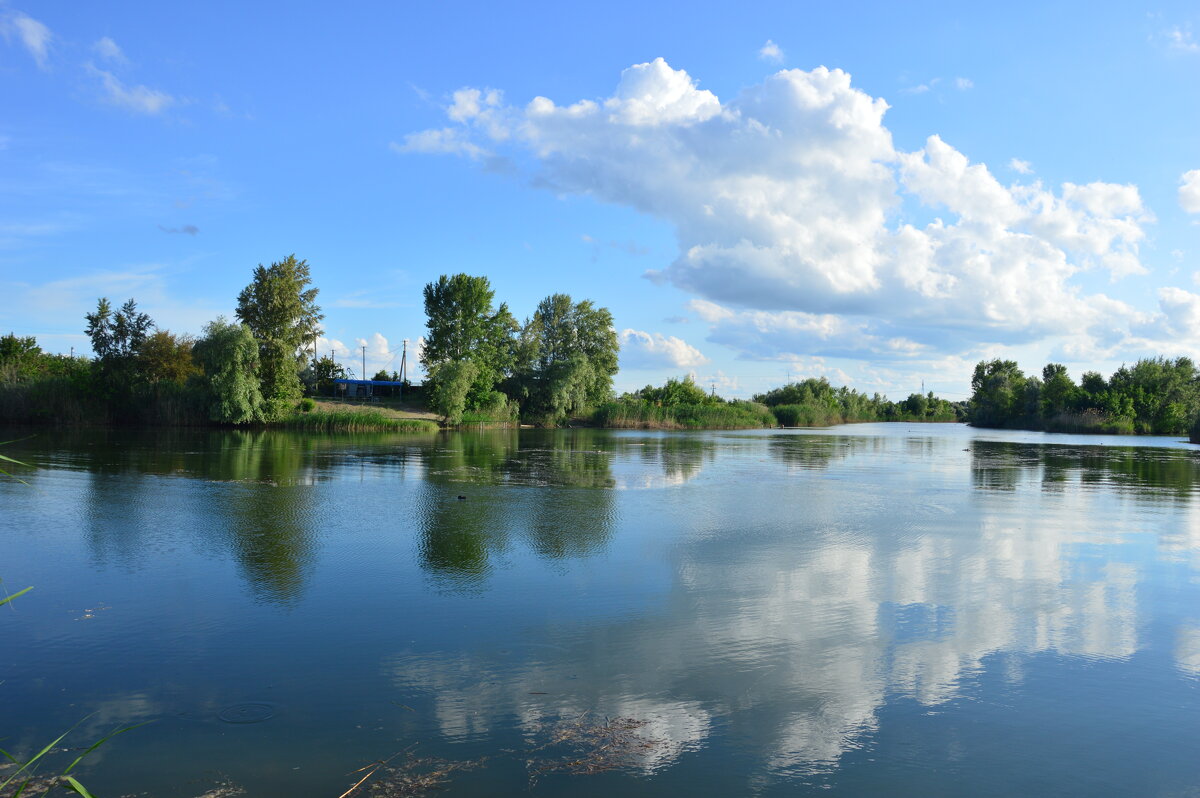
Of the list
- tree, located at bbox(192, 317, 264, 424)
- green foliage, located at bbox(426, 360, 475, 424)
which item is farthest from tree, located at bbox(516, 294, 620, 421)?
tree, located at bbox(192, 317, 264, 424)

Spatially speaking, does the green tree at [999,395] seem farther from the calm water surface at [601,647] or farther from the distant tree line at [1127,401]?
the calm water surface at [601,647]

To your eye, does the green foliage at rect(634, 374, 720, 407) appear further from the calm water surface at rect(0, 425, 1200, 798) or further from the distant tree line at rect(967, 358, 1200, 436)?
the calm water surface at rect(0, 425, 1200, 798)

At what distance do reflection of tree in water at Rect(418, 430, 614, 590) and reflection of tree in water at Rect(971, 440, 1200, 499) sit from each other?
1228 centimetres

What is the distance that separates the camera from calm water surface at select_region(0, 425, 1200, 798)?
4746 mm

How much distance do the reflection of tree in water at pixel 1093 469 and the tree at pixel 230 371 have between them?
132ft

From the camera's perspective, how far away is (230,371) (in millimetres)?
45125

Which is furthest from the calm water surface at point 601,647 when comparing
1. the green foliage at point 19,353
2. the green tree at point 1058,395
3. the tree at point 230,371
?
the green tree at point 1058,395

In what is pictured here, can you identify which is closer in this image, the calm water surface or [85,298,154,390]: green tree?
the calm water surface

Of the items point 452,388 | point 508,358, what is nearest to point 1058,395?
point 508,358

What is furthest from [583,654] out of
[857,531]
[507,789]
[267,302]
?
[267,302]

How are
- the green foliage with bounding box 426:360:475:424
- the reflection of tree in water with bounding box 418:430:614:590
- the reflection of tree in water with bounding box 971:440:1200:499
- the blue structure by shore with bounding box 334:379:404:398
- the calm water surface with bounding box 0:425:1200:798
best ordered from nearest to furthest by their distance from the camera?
the calm water surface with bounding box 0:425:1200:798 < the reflection of tree in water with bounding box 418:430:614:590 < the reflection of tree in water with bounding box 971:440:1200:499 < the green foliage with bounding box 426:360:475:424 < the blue structure by shore with bounding box 334:379:404:398

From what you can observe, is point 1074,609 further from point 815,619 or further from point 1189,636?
point 815,619

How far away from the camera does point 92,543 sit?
424 inches

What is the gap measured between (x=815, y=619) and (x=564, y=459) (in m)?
21.4
